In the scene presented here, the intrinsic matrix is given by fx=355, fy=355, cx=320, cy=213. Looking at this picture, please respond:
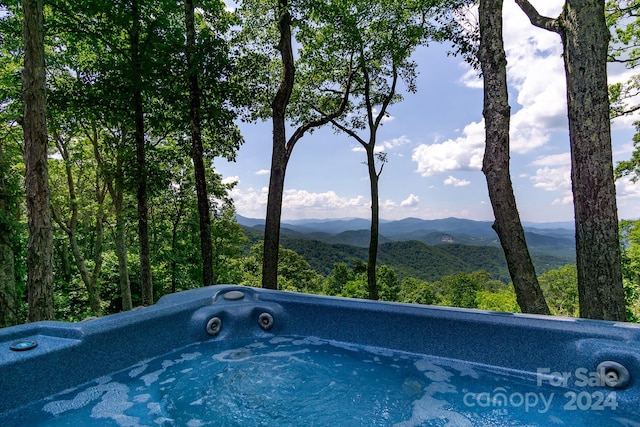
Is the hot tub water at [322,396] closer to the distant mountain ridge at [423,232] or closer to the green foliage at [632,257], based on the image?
the distant mountain ridge at [423,232]

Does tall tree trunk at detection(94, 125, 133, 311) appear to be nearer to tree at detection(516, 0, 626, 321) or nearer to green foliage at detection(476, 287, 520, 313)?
tree at detection(516, 0, 626, 321)

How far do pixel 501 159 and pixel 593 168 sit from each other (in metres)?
0.58

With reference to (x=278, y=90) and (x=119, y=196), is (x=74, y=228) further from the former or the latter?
(x=278, y=90)

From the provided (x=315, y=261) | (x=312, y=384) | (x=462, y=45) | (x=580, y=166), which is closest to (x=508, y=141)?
(x=580, y=166)

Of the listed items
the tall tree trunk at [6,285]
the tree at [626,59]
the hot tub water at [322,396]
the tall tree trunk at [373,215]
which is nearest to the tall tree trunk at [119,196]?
the tall tree trunk at [6,285]

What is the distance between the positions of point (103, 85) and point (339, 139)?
4.51 meters

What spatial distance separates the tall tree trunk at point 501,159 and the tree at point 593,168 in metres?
0.38

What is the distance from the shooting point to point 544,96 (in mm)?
4352

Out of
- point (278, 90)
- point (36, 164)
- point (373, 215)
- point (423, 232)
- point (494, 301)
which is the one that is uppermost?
point (278, 90)

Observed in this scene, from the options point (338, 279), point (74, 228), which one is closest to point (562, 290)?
point (338, 279)

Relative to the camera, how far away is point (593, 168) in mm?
2230

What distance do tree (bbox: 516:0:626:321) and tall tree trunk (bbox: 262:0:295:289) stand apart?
3.35 metres

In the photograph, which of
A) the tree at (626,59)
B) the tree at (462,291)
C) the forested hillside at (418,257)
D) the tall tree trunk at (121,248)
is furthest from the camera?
the forested hillside at (418,257)

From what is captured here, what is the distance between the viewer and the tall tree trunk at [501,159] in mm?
2652
